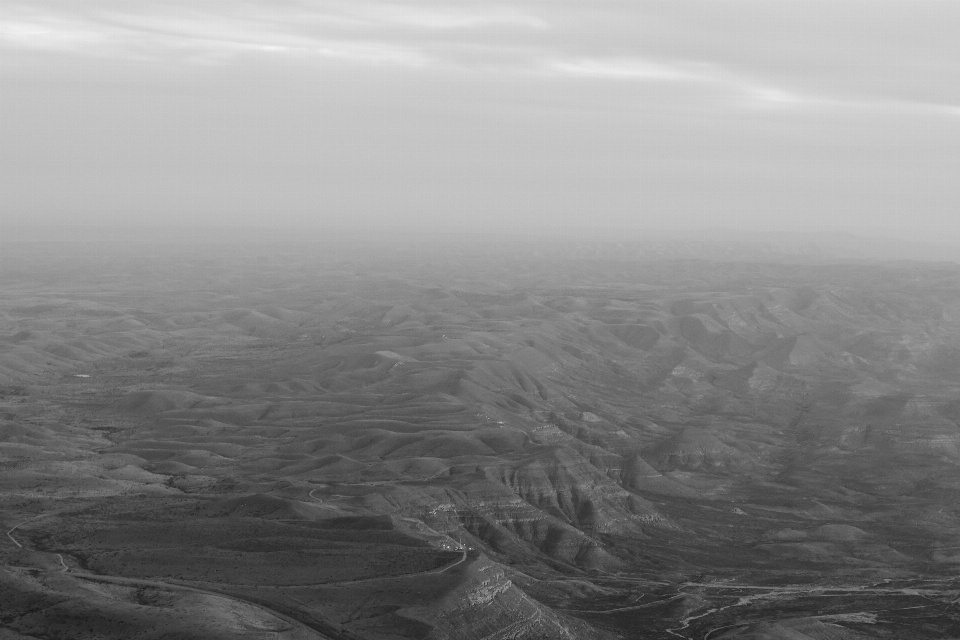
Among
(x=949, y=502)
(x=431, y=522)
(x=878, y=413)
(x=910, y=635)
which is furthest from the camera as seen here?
(x=878, y=413)

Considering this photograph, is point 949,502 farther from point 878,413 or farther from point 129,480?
point 129,480

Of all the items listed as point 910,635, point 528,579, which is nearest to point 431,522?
point 528,579

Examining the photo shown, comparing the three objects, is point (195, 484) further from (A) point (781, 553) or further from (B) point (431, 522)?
(A) point (781, 553)

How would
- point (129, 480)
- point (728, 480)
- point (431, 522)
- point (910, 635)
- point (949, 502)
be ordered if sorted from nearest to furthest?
point (910, 635) → point (431, 522) → point (129, 480) → point (949, 502) → point (728, 480)

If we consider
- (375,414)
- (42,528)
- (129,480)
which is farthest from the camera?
(375,414)

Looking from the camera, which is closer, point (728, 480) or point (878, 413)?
point (728, 480)

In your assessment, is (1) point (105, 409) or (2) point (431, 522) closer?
(2) point (431, 522)

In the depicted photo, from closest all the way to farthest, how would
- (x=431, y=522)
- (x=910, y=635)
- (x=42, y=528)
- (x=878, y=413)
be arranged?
(x=910, y=635) → (x=42, y=528) → (x=431, y=522) → (x=878, y=413)

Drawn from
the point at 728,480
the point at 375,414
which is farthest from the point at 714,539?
the point at 375,414
